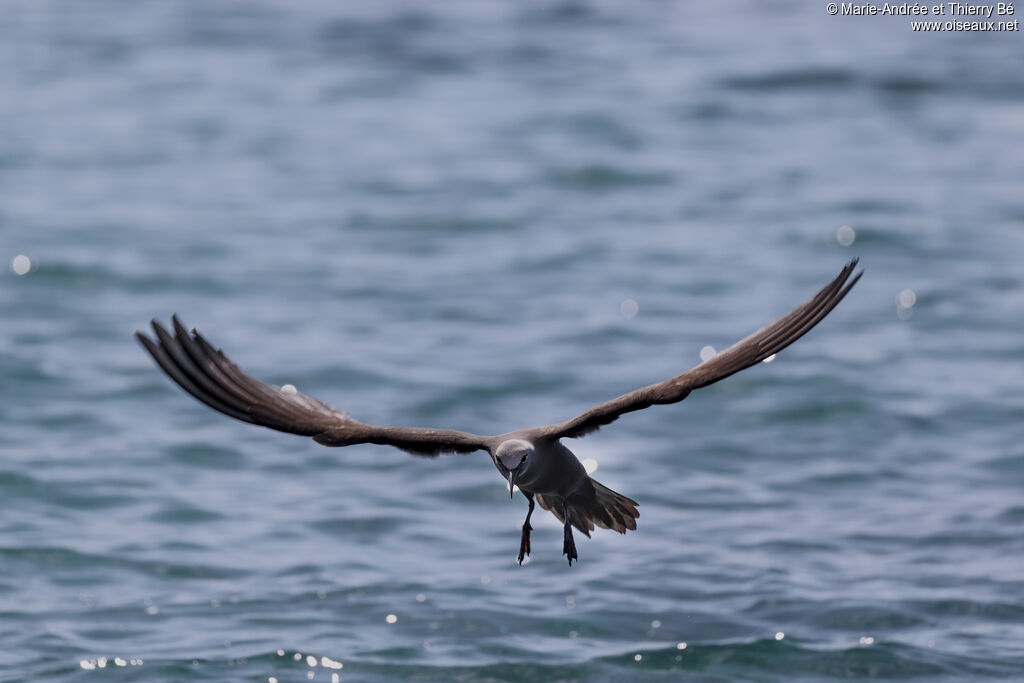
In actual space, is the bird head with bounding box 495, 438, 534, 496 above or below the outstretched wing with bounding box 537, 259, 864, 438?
below

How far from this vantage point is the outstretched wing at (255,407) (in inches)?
315

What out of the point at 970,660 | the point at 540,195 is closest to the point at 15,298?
the point at 540,195

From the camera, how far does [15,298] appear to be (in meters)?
17.5

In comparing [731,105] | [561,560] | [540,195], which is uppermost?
[731,105]

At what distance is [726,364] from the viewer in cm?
775

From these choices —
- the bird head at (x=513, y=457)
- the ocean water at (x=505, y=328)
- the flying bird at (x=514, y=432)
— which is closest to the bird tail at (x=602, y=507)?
the flying bird at (x=514, y=432)

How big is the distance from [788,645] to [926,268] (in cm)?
856

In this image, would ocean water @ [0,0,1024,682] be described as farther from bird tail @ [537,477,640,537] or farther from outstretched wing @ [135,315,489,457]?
outstretched wing @ [135,315,489,457]

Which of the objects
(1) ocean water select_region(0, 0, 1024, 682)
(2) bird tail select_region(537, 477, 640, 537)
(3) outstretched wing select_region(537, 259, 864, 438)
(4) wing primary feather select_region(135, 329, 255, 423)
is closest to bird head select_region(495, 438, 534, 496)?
Answer: (3) outstretched wing select_region(537, 259, 864, 438)

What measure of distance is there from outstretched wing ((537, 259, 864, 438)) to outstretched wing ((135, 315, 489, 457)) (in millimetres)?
627

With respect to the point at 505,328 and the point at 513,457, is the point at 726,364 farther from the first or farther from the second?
the point at 505,328

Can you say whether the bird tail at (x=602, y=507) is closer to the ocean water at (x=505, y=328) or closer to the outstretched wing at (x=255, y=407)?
the outstretched wing at (x=255, y=407)

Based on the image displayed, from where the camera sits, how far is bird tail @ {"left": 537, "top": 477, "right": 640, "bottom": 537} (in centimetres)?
902

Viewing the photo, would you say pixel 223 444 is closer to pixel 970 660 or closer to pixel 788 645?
pixel 788 645
